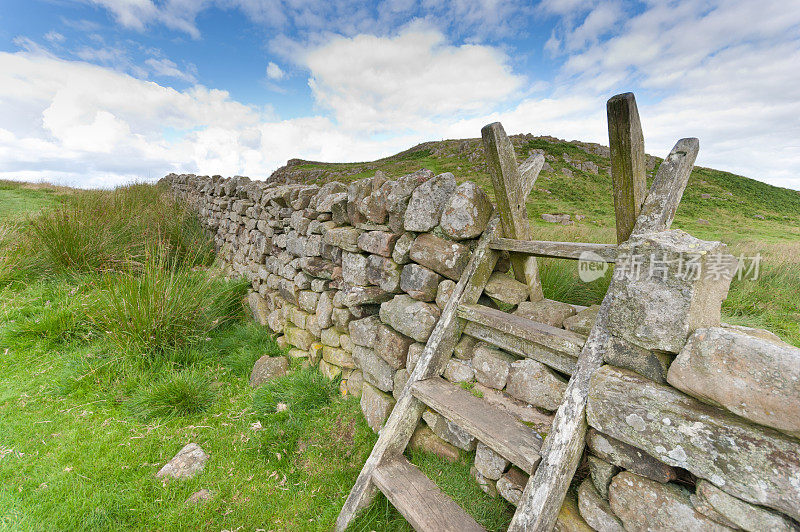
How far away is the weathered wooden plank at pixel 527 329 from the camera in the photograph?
6.29 ft

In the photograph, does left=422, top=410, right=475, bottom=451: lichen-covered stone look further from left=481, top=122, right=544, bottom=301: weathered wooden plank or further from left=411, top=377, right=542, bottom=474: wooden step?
left=481, top=122, right=544, bottom=301: weathered wooden plank

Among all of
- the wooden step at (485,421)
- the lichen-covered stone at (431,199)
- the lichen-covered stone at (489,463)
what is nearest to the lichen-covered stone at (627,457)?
the wooden step at (485,421)

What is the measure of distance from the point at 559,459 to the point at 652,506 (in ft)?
1.24

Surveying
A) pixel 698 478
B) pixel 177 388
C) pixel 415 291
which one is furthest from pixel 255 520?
pixel 698 478

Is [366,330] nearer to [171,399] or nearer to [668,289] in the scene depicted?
[171,399]

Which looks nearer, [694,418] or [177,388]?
[694,418]

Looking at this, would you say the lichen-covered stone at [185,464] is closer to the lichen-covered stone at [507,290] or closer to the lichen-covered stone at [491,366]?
the lichen-covered stone at [491,366]

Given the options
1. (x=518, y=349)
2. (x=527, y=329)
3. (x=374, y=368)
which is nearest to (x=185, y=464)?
(x=374, y=368)

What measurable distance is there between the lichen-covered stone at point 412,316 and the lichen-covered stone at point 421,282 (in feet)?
0.23

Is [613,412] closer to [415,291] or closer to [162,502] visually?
[415,291]

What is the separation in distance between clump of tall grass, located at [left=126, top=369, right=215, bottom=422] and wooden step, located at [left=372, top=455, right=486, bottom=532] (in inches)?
96.6

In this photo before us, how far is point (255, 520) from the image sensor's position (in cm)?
252

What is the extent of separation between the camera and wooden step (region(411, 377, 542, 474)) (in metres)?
1.72

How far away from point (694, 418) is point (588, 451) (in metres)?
0.57
